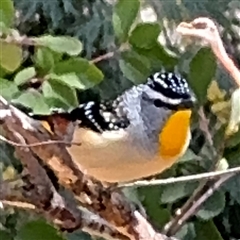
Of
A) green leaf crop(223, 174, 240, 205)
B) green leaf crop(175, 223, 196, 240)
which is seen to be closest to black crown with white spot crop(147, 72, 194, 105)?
green leaf crop(175, 223, 196, 240)

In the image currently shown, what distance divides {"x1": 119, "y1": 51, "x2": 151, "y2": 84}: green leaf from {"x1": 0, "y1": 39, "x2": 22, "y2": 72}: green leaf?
0.34ft

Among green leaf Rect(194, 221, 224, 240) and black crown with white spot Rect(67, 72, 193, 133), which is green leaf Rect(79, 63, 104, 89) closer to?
black crown with white spot Rect(67, 72, 193, 133)

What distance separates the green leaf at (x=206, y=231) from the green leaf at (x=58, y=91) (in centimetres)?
20

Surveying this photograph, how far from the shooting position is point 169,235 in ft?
1.97

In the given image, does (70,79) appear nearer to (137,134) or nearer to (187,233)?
(137,134)

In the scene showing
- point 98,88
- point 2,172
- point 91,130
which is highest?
point 91,130

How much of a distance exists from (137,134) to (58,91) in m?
0.08

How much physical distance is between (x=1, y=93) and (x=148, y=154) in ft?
0.47

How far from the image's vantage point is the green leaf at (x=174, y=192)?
0.69 metres

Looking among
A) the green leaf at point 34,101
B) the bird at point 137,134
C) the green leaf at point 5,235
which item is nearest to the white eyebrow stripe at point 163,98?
the bird at point 137,134

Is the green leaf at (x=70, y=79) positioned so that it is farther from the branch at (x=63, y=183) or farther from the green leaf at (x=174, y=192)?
the green leaf at (x=174, y=192)

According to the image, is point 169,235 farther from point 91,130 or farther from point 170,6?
point 170,6

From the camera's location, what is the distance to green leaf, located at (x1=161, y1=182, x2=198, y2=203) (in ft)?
2.27

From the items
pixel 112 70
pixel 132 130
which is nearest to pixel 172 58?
pixel 132 130
